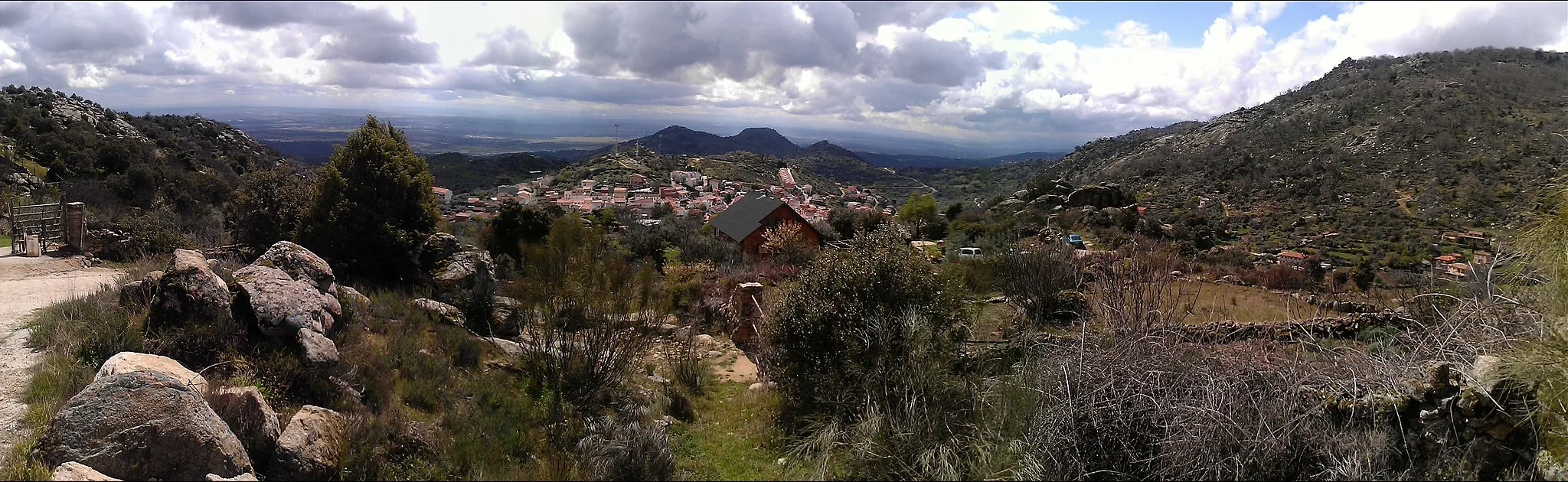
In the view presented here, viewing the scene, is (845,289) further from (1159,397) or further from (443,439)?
(443,439)

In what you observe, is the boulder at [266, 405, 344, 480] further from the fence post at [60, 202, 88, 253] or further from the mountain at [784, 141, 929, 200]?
the mountain at [784, 141, 929, 200]

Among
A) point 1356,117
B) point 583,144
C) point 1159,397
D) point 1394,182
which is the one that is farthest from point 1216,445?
point 583,144

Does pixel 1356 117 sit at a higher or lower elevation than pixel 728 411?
higher

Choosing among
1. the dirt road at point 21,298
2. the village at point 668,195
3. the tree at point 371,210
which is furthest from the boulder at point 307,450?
the village at point 668,195

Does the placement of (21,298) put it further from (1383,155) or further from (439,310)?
(1383,155)

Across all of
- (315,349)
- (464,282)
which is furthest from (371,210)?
(315,349)

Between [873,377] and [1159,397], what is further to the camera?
[873,377]
